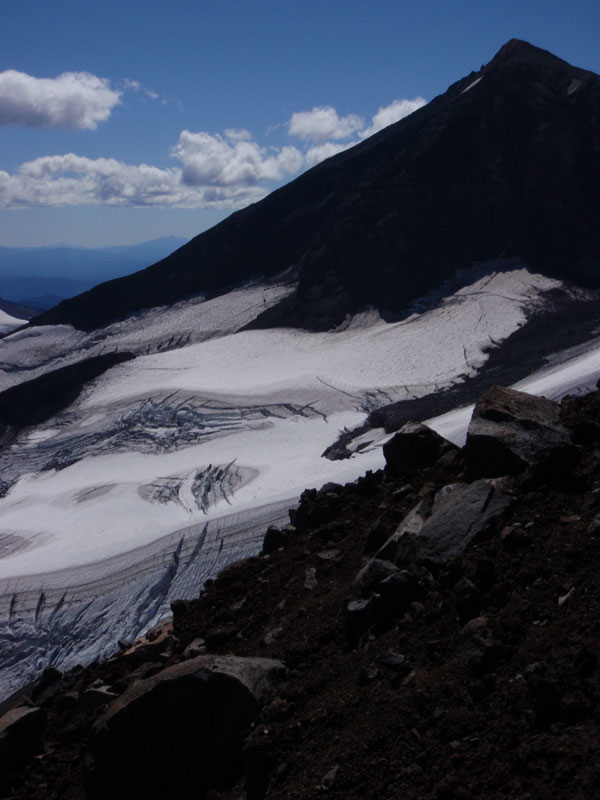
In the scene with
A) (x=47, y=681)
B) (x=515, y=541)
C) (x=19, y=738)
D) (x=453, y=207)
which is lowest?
(x=47, y=681)

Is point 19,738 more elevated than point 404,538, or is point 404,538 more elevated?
point 404,538

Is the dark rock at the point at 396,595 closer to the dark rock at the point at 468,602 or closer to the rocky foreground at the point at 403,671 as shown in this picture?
the rocky foreground at the point at 403,671

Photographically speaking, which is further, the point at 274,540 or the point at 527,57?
the point at 527,57

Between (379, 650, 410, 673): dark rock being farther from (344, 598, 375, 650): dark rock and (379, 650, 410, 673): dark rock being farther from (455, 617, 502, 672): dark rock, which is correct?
(344, 598, 375, 650): dark rock

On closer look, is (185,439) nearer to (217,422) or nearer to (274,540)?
(217,422)

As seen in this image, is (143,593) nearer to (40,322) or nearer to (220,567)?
(220,567)

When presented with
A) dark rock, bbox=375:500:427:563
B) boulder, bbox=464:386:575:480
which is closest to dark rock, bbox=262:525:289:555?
dark rock, bbox=375:500:427:563

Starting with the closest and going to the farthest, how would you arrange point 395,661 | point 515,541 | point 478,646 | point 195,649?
1. point 478,646
2. point 395,661
3. point 515,541
4. point 195,649

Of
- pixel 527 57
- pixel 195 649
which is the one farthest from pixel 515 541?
pixel 527 57
